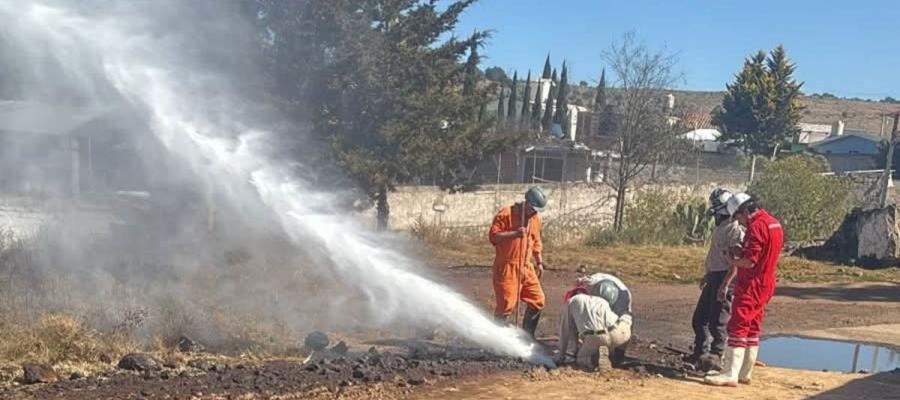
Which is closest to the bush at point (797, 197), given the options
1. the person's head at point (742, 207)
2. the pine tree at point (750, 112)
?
the person's head at point (742, 207)

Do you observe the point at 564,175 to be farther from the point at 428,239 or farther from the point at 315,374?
the point at 315,374

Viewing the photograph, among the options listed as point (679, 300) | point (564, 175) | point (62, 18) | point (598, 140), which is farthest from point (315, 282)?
point (598, 140)

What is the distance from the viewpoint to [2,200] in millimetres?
13281

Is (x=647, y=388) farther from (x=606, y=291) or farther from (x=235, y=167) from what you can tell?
(x=235, y=167)

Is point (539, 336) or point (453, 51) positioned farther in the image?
point (453, 51)

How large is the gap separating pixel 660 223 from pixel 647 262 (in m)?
4.59

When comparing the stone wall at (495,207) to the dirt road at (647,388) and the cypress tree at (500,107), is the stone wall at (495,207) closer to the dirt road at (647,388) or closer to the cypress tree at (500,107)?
the cypress tree at (500,107)

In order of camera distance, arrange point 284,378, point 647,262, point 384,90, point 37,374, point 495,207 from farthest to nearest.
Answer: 1. point 495,207
2. point 647,262
3. point 384,90
4. point 284,378
5. point 37,374

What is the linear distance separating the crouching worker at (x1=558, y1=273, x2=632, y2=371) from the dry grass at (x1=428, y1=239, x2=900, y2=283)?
8599 millimetres

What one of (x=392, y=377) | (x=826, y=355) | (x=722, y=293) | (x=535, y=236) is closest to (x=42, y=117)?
(x=535, y=236)

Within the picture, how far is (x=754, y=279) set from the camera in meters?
8.18

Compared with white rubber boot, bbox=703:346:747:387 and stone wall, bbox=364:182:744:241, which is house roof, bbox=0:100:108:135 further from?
white rubber boot, bbox=703:346:747:387

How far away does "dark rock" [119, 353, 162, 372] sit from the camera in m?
7.71

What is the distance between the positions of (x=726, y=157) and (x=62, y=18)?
158 feet
